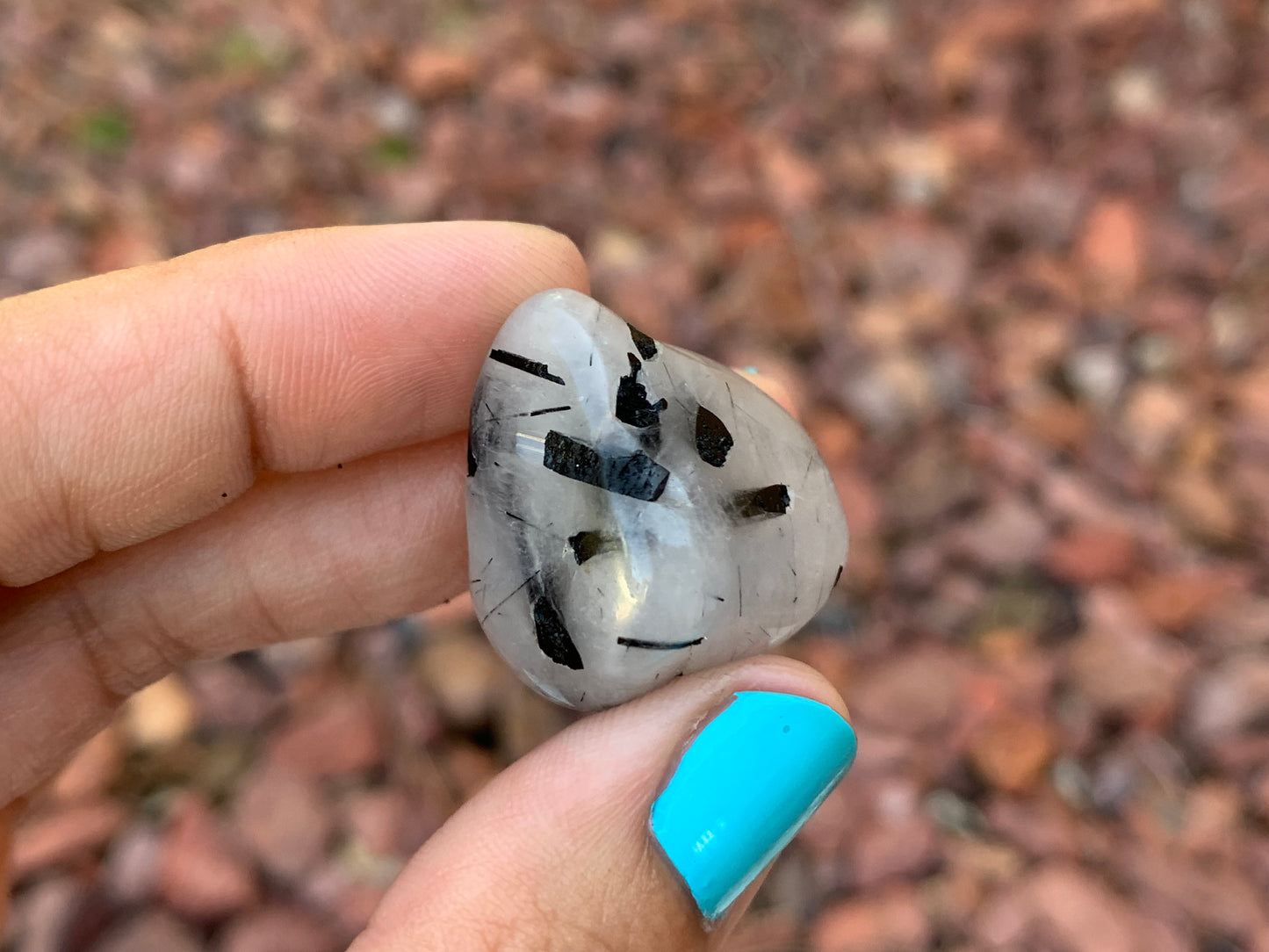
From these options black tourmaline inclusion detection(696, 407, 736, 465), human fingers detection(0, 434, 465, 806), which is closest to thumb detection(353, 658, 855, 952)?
black tourmaline inclusion detection(696, 407, 736, 465)

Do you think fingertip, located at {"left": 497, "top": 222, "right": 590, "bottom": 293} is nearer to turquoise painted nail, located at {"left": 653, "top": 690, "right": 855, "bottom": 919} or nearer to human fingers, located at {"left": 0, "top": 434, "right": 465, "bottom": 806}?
human fingers, located at {"left": 0, "top": 434, "right": 465, "bottom": 806}

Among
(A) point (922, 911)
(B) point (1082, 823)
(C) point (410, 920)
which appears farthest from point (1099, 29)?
(C) point (410, 920)

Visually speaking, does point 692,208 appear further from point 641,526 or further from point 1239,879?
point 1239,879

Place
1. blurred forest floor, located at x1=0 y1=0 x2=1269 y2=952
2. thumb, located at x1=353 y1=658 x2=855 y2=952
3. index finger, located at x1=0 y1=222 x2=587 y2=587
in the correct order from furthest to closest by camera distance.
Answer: blurred forest floor, located at x1=0 y1=0 x2=1269 y2=952
index finger, located at x1=0 y1=222 x2=587 y2=587
thumb, located at x1=353 y1=658 x2=855 y2=952

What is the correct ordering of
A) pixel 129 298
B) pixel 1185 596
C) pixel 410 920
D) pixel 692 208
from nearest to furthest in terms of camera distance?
pixel 410 920 < pixel 129 298 < pixel 1185 596 < pixel 692 208

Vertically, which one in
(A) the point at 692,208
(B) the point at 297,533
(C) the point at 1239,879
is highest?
(A) the point at 692,208

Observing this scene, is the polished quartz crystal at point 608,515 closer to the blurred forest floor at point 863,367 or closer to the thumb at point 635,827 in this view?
the thumb at point 635,827
